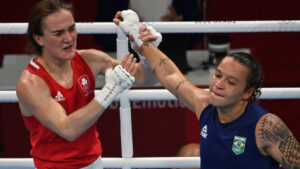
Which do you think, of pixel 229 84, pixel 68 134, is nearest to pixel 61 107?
pixel 68 134

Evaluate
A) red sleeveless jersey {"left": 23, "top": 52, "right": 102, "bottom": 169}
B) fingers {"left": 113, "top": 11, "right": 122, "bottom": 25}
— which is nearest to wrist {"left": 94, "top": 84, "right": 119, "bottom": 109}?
red sleeveless jersey {"left": 23, "top": 52, "right": 102, "bottom": 169}

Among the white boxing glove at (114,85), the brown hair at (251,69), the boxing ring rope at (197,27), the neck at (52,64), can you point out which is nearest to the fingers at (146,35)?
the boxing ring rope at (197,27)

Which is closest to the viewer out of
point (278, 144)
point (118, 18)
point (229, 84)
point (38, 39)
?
point (278, 144)

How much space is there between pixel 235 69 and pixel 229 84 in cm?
8

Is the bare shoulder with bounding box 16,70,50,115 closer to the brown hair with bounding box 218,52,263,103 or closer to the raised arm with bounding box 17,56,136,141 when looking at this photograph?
the raised arm with bounding box 17,56,136,141

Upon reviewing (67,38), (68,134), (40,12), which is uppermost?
(40,12)

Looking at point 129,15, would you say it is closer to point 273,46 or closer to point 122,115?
point 122,115

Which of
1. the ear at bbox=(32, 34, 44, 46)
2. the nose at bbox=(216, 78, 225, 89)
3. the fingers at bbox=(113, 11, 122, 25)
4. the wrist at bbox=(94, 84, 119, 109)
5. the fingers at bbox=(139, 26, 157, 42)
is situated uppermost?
the fingers at bbox=(113, 11, 122, 25)

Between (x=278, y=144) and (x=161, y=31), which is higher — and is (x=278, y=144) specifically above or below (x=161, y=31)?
below

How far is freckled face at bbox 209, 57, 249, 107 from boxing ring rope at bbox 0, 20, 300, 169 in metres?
0.54

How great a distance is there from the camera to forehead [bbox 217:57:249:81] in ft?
8.86

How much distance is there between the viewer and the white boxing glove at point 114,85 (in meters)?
2.80

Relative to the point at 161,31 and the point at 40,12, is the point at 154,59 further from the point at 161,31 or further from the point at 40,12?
the point at 40,12

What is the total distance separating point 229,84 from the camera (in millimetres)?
2734
